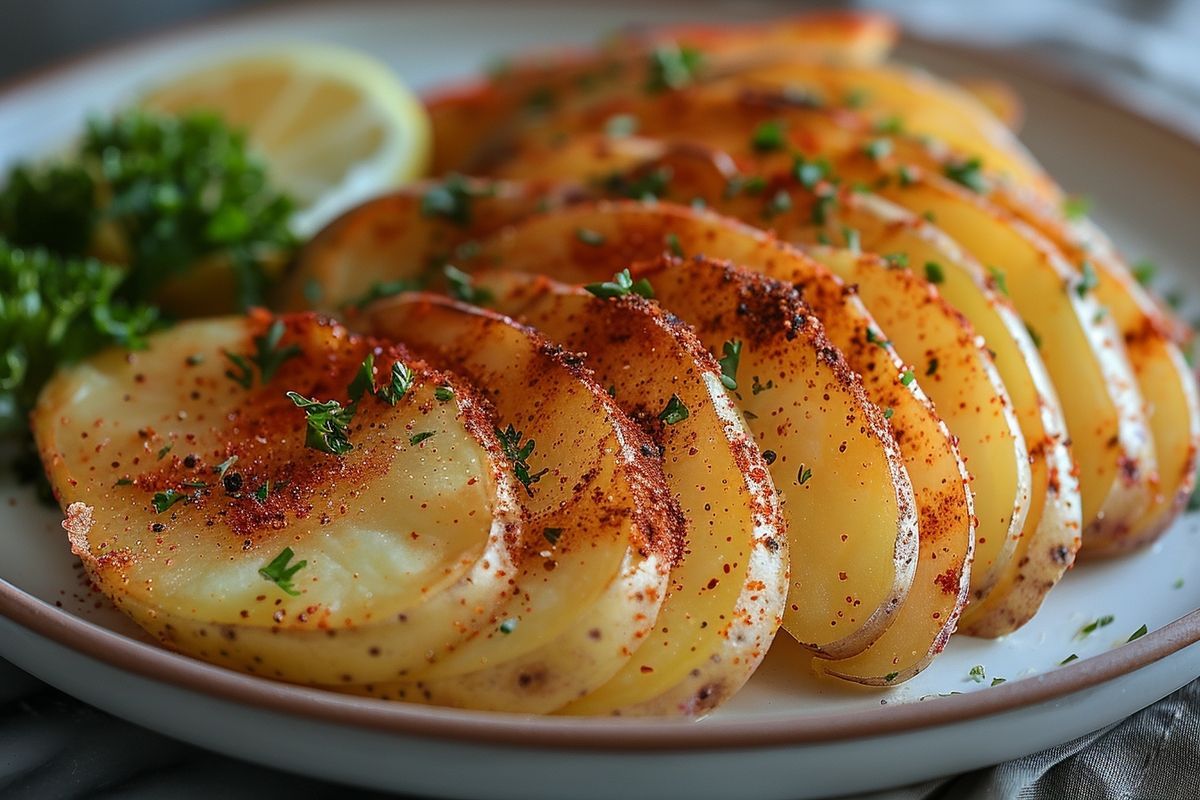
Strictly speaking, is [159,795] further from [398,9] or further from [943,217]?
[398,9]

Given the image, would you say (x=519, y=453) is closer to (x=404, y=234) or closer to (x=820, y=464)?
(x=820, y=464)

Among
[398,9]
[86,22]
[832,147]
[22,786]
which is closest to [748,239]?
[832,147]

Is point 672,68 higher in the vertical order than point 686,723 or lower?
higher

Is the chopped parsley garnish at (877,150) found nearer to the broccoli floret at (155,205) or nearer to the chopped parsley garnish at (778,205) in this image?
the chopped parsley garnish at (778,205)

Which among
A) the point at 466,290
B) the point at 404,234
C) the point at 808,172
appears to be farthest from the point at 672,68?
the point at 466,290

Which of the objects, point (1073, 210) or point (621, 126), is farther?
point (621, 126)

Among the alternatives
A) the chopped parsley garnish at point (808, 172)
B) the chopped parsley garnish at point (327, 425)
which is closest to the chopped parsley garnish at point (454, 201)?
the chopped parsley garnish at point (808, 172)

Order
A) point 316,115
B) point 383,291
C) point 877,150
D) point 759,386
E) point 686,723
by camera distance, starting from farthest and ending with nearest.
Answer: point 316,115 < point 877,150 < point 383,291 < point 759,386 < point 686,723
